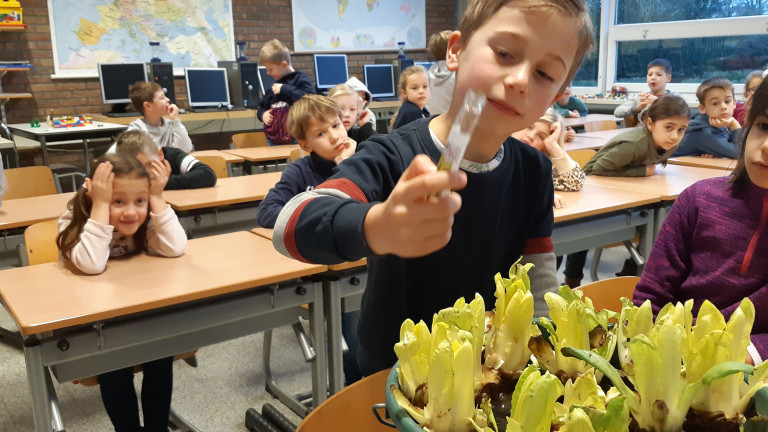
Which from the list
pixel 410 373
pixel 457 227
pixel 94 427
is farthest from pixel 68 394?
pixel 410 373

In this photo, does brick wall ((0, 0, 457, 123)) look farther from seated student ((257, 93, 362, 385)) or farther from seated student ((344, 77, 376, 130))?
seated student ((257, 93, 362, 385))

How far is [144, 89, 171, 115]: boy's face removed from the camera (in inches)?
153

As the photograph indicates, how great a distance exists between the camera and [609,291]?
1.37m

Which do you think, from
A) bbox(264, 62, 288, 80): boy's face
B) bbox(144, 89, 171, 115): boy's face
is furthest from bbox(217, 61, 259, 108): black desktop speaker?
bbox(144, 89, 171, 115): boy's face

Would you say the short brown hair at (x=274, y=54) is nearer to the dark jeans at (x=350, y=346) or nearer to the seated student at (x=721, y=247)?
the dark jeans at (x=350, y=346)

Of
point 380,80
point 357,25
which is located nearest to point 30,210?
point 380,80

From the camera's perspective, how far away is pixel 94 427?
2209mm

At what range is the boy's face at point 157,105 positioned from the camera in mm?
3879

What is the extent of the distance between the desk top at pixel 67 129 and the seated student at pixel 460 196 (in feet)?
16.8

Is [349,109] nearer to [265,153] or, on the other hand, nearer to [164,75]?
[265,153]

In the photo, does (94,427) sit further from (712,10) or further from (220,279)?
(712,10)

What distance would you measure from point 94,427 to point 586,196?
214cm

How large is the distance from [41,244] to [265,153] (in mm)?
2338

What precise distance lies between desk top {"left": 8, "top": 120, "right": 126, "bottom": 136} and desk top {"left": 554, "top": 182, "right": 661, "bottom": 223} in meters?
4.36
